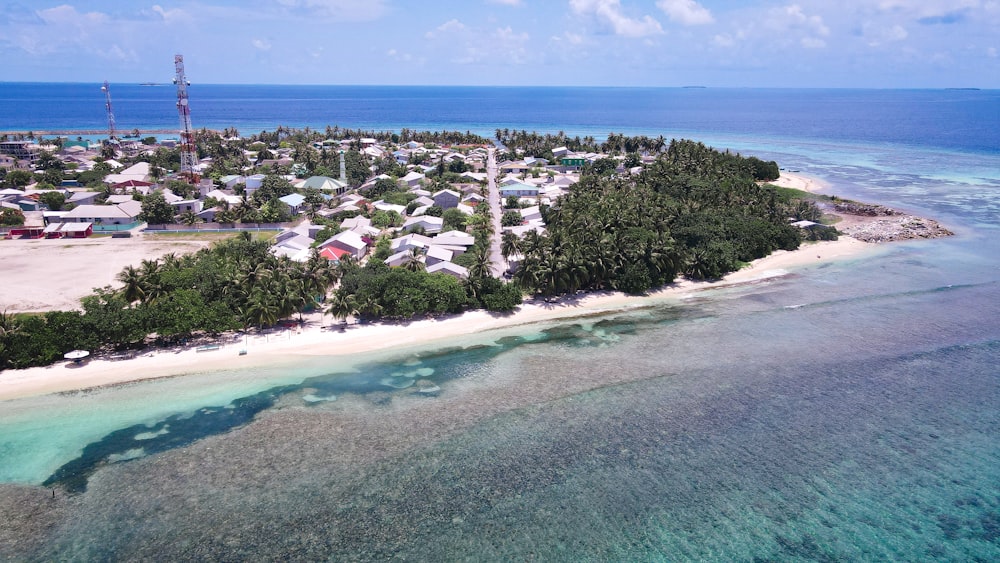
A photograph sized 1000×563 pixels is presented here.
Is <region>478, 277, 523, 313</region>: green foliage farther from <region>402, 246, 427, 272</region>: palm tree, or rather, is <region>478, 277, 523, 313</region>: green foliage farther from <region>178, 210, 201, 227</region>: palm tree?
<region>178, 210, 201, 227</region>: palm tree

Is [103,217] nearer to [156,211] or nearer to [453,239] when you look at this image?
[156,211]

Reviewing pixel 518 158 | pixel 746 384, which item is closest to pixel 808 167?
pixel 518 158

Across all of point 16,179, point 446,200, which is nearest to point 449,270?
point 446,200

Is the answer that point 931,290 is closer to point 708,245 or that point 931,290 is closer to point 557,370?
point 708,245

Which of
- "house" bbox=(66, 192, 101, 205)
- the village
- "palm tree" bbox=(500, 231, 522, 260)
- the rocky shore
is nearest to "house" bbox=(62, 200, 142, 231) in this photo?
the village

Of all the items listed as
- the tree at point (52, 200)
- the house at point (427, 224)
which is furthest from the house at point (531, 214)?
the tree at point (52, 200)

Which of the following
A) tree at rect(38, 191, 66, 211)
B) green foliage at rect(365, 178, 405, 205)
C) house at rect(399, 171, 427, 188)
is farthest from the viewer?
house at rect(399, 171, 427, 188)

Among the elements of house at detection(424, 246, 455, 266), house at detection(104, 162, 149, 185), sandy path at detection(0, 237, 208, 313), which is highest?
house at detection(104, 162, 149, 185)
